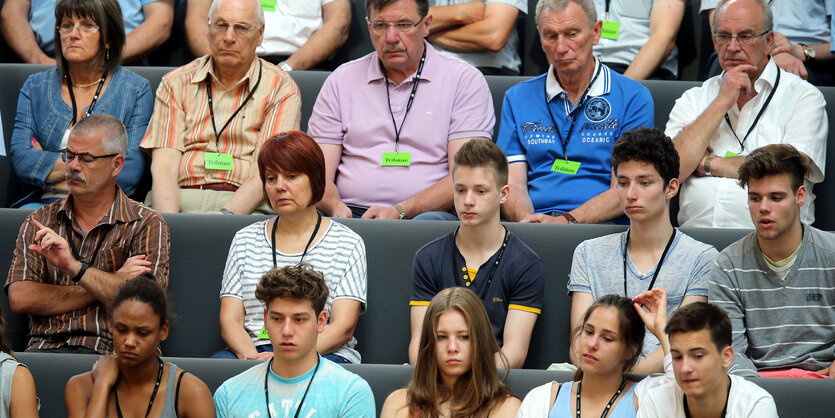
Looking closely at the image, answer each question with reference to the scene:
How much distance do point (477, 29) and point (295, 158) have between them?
1457 millimetres

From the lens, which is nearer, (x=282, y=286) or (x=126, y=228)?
(x=282, y=286)

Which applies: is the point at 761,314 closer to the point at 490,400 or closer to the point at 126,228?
the point at 490,400

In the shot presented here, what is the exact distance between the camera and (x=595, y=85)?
11.2ft

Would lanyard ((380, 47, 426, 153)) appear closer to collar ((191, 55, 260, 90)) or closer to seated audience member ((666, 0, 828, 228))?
collar ((191, 55, 260, 90))

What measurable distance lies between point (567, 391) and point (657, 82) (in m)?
1.68

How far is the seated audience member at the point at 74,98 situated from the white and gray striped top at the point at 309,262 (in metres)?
0.72

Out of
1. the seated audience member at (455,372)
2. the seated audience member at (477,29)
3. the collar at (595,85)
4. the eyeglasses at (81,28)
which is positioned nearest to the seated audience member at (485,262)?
the seated audience member at (455,372)

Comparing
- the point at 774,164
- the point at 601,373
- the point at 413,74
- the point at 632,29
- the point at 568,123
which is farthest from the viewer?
the point at 632,29

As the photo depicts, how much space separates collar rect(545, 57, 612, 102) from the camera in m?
3.41

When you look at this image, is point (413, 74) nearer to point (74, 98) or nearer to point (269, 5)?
point (269, 5)

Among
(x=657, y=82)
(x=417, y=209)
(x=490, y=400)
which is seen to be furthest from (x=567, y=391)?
(x=657, y=82)

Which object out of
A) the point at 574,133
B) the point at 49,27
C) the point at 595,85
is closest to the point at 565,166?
the point at 574,133

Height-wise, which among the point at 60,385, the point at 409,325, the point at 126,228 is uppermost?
the point at 126,228

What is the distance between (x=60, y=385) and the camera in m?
2.52
